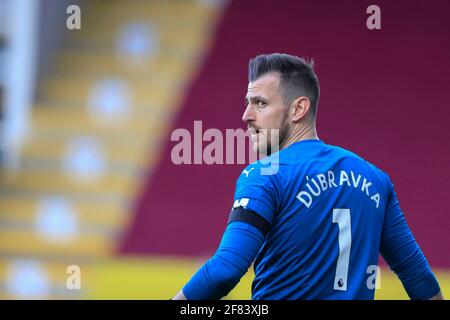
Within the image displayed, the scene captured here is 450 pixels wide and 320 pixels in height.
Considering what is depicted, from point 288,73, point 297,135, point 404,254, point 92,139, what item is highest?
point 92,139

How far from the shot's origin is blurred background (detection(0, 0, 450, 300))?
7.13m

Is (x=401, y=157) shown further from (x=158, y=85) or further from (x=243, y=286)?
(x=158, y=85)

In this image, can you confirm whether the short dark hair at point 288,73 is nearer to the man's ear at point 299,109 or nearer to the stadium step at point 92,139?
the man's ear at point 299,109

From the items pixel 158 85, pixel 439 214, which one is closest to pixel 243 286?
pixel 439 214

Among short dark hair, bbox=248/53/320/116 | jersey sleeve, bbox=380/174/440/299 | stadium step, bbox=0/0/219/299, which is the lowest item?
jersey sleeve, bbox=380/174/440/299

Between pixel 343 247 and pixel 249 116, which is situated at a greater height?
pixel 249 116

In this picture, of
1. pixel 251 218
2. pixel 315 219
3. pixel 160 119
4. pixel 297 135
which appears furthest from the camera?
pixel 160 119

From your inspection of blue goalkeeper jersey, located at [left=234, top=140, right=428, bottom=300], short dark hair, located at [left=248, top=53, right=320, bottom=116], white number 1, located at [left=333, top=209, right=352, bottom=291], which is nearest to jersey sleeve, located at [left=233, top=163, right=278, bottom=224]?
blue goalkeeper jersey, located at [left=234, top=140, right=428, bottom=300]

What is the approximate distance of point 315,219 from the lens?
2381mm

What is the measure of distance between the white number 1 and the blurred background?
429 cm

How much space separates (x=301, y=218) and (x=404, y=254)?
0.42 m

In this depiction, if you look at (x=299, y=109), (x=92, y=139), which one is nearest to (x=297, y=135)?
(x=299, y=109)

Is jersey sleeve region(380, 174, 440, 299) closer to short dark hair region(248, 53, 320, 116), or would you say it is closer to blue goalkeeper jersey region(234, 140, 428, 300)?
blue goalkeeper jersey region(234, 140, 428, 300)

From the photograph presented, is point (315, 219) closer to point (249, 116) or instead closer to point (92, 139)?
point (249, 116)
